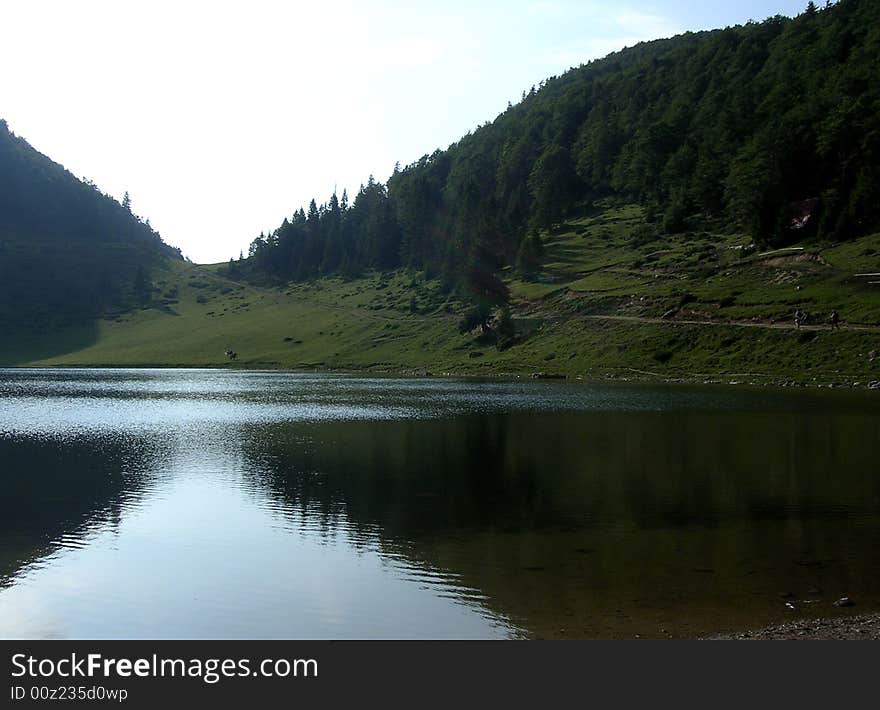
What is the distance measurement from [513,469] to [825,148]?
408ft

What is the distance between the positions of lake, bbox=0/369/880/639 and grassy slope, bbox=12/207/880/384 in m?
40.1

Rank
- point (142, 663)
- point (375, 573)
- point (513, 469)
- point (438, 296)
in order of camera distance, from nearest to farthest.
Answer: point (142, 663), point (375, 573), point (513, 469), point (438, 296)

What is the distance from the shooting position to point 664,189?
641 feet

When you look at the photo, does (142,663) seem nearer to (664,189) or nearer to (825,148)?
(825,148)

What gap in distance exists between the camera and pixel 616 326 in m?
124

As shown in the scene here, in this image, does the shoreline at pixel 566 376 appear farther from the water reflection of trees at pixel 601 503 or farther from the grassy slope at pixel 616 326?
the water reflection of trees at pixel 601 503

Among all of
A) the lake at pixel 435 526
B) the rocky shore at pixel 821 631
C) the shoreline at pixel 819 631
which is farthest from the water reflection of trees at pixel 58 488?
the rocky shore at pixel 821 631

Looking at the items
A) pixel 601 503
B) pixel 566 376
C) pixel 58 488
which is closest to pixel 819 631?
pixel 601 503

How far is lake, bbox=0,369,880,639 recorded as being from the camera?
747 inches

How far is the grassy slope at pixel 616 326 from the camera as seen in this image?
9875 centimetres

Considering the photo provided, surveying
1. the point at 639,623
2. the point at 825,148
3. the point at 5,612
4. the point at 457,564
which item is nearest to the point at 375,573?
the point at 457,564

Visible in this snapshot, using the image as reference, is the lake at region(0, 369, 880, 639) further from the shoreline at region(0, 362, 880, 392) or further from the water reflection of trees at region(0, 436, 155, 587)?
the shoreline at region(0, 362, 880, 392)

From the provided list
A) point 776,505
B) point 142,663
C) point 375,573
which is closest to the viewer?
point 142,663

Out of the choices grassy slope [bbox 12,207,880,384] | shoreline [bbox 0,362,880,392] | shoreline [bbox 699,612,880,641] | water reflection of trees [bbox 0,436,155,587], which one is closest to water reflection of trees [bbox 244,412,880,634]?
shoreline [bbox 699,612,880,641]
